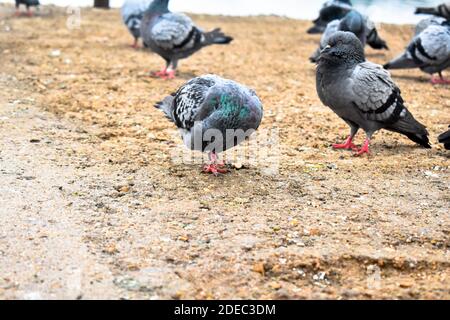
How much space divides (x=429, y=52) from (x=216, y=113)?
429cm

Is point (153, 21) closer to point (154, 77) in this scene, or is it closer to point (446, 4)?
point (154, 77)

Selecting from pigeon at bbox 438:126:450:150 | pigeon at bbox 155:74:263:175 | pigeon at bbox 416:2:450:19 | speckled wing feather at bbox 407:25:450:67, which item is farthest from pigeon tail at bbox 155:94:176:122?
pigeon at bbox 416:2:450:19

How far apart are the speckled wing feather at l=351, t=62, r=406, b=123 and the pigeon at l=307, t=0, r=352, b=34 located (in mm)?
5214

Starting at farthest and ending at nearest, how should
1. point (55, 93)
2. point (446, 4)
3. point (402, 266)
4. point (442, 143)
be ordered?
point (446, 4) → point (55, 93) → point (442, 143) → point (402, 266)

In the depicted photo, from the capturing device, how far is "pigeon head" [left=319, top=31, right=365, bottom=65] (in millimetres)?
5160

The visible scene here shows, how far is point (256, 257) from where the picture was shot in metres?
3.49

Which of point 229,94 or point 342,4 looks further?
point 342,4

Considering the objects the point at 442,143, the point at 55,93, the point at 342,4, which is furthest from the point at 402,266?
the point at 342,4

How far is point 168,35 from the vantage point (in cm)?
771

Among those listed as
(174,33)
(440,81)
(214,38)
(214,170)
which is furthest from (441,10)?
(214,170)

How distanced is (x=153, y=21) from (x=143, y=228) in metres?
4.60

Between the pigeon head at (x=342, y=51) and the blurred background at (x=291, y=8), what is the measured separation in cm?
772

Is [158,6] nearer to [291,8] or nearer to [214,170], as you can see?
[214,170]
